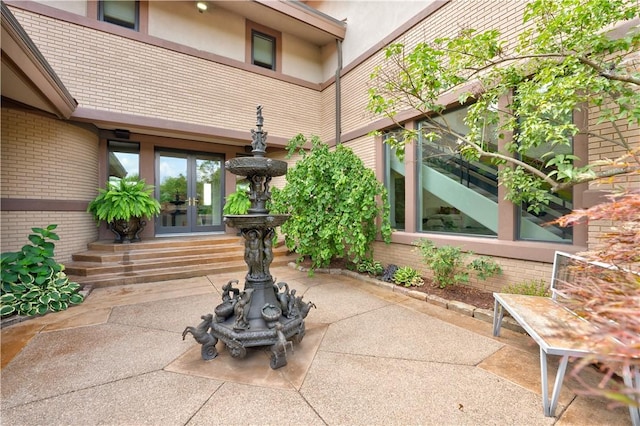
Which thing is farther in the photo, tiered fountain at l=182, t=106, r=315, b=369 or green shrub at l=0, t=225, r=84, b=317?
green shrub at l=0, t=225, r=84, b=317

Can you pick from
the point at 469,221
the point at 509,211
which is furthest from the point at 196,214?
the point at 509,211

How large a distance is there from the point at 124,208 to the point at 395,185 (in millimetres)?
5553

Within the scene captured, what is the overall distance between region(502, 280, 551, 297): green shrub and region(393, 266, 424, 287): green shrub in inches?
47.7

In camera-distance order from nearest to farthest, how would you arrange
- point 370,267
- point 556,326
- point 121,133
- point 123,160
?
point 556,326 < point 370,267 < point 121,133 < point 123,160

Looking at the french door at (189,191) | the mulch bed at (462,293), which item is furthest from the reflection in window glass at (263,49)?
the mulch bed at (462,293)

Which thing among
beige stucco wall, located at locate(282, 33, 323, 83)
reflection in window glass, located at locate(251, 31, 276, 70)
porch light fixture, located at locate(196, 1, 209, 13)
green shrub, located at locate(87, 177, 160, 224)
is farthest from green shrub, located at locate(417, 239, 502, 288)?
porch light fixture, located at locate(196, 1, 209, 13)

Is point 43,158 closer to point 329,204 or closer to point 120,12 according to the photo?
point 120,12

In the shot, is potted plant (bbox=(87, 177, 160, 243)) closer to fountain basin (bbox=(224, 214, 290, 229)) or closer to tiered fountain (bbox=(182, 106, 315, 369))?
tiered fountain (bbox=(182, 106, 315, 369))

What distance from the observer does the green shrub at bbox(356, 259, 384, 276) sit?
5109mm

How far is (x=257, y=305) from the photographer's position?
2.66m

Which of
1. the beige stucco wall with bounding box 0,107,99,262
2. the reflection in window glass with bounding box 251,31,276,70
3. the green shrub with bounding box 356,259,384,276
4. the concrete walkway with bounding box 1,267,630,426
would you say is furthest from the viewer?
the reflection in window glass with bounding box 251,31,276,70

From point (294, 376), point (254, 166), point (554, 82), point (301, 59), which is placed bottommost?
point (294, 376)

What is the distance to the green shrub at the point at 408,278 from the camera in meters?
4.39

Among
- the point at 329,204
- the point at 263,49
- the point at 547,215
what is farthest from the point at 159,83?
the point at 547,215
